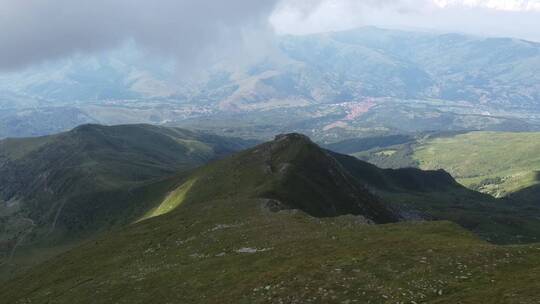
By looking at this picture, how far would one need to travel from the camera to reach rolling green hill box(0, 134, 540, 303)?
4075 cm

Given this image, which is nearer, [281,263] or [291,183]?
[281,263]

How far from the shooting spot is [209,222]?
9362cm

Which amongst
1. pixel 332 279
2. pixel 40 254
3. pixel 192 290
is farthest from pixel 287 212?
pixel 40 254

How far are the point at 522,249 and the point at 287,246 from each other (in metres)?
28.6

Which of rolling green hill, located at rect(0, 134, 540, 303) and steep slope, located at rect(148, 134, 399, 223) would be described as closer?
rolling green hill, located at rect(0, 134, 540, 303)

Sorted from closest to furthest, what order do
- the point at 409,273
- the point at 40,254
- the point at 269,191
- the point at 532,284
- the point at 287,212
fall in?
the point at 532,284 → the point at 409,273 → the point at 287,212 → the point at 269,191 → the point at 40,254

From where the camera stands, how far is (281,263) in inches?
2188

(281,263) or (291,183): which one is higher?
(291,183)

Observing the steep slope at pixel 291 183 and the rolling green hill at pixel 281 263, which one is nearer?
the rolling green hill at pixel 281 263

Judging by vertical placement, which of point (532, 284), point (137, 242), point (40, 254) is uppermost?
point (532, 284)

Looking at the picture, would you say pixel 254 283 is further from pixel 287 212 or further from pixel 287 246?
pixel 287 212

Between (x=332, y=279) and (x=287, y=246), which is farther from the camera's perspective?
(x=287, y=246)

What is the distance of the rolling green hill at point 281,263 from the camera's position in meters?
40.8

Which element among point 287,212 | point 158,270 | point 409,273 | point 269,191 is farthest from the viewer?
point 269,191
